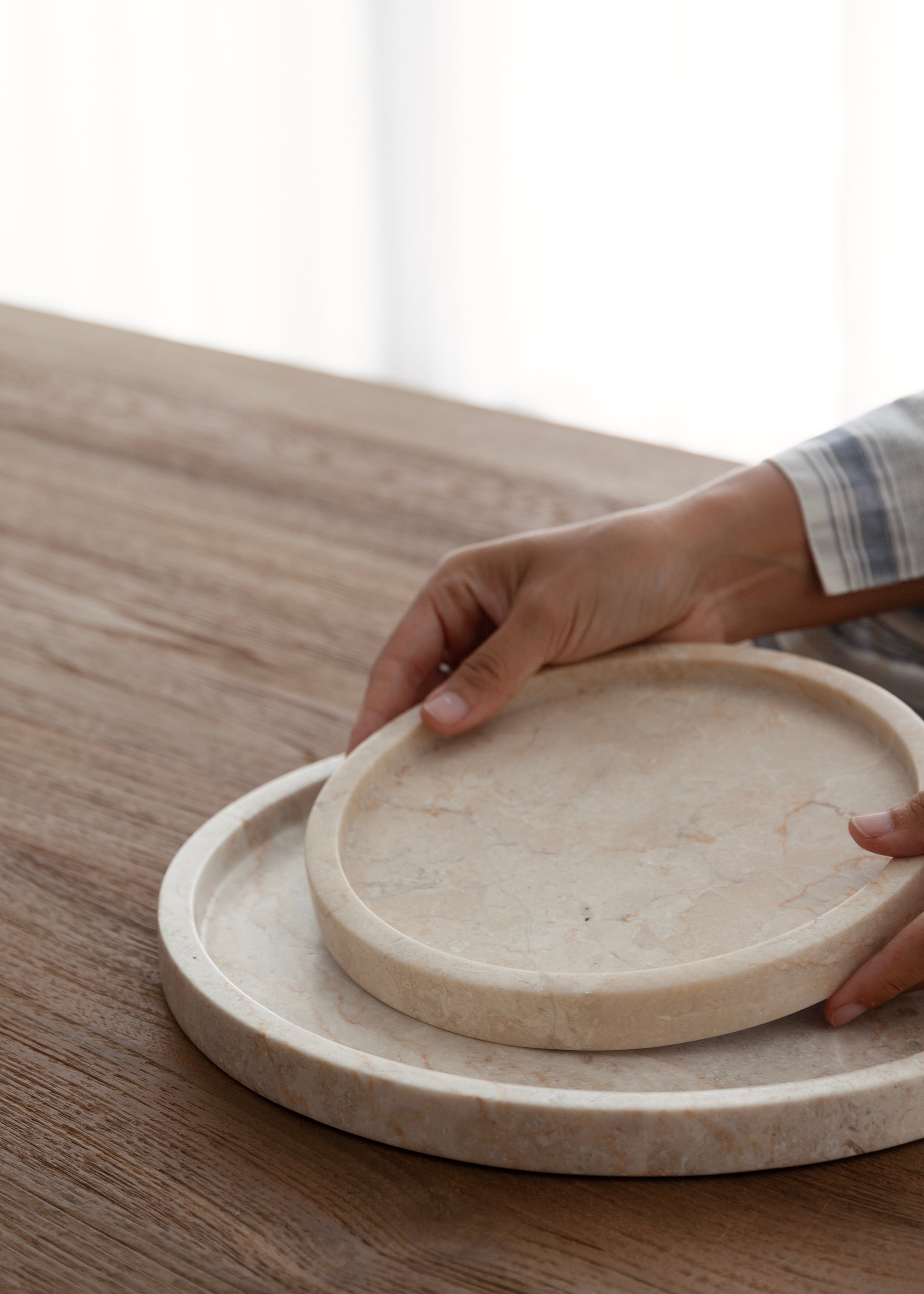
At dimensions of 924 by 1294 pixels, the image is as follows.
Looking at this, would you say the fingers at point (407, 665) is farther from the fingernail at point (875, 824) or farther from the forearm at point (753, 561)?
the fingernail at point (875, 824)

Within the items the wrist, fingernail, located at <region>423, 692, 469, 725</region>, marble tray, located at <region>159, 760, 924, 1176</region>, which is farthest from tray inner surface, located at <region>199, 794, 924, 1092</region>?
the wrist

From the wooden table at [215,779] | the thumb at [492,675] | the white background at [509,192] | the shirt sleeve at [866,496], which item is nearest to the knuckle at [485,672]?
the thumb at [492,675]

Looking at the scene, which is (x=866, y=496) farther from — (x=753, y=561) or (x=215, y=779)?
(x=215, y=779)

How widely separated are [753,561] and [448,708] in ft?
0.87

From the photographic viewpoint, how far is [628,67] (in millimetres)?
2705

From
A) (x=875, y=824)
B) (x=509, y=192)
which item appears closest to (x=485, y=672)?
(x=875, y=824)

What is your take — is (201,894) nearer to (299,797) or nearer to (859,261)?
(299,797)

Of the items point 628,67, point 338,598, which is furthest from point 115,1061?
point 628,67

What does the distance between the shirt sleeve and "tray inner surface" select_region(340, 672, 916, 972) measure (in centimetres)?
17

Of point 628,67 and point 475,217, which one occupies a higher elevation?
point 628,67

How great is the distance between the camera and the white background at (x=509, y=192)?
2510 millimetres

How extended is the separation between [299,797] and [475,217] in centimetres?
263

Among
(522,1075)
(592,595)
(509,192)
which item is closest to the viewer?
(522,1075)

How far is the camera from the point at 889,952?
22.4 inches
